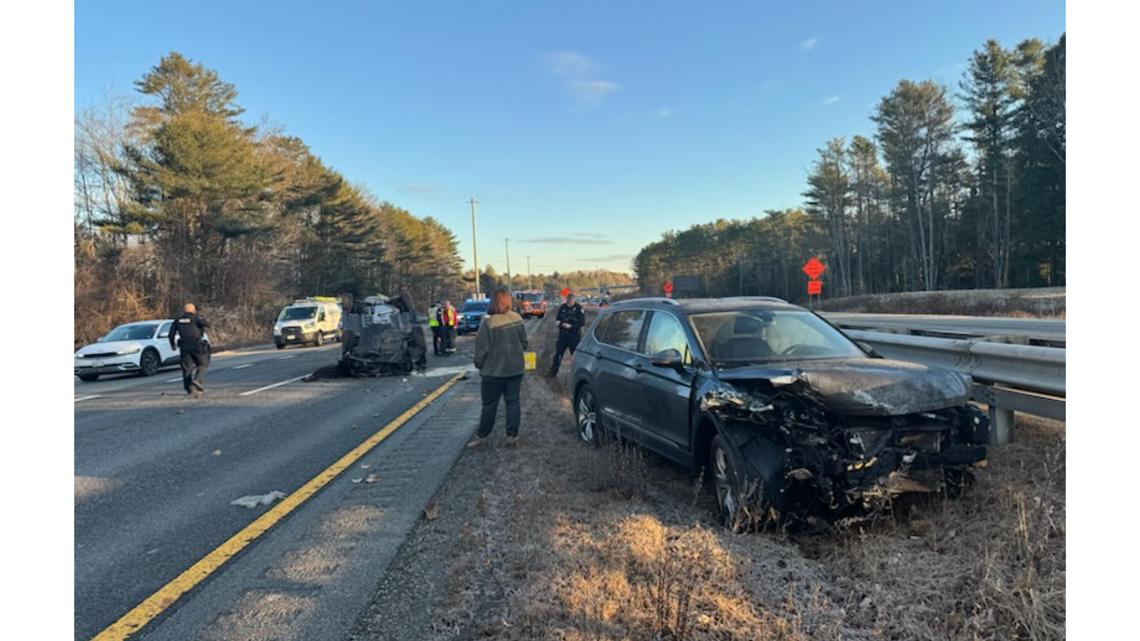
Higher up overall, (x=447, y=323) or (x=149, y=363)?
(x=447, y=323)

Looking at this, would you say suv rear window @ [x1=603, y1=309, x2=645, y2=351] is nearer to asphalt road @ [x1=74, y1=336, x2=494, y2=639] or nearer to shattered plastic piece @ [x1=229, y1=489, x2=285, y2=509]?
asphalt road @ [x1=74, y1=336, x2=494, y2=639]

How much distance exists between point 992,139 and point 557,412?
5093 cm

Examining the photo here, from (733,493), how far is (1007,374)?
2927 mm

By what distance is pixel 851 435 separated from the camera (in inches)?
149

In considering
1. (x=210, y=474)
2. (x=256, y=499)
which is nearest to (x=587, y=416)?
(x=256, y=499)

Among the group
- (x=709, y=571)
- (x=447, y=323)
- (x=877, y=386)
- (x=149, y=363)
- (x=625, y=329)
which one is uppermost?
(x=625, y=329)

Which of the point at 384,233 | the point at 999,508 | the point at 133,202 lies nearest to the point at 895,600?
the point at 999,508

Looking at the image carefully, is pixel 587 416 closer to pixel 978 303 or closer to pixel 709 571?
pixel 709 571

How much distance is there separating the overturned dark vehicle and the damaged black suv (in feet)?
32.0

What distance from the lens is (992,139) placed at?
152ft

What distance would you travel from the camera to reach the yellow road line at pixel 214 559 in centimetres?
320

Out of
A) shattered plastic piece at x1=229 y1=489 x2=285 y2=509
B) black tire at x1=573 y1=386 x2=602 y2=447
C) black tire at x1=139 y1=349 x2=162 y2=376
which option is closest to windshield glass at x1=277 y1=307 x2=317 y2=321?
black tire at x1=139 y1=349 x2=162 y2=376

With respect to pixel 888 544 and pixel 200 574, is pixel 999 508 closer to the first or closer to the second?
pixel 888 544

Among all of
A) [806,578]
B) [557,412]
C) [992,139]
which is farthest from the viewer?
[992,139]
